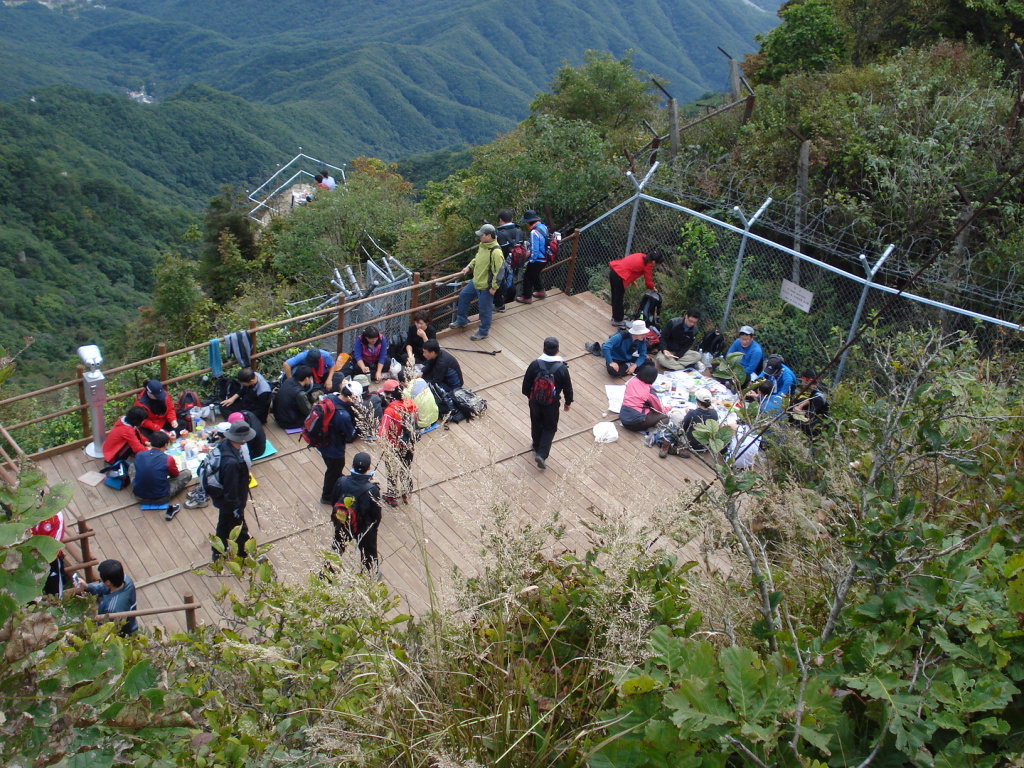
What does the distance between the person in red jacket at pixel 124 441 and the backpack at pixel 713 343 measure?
20.6 ft

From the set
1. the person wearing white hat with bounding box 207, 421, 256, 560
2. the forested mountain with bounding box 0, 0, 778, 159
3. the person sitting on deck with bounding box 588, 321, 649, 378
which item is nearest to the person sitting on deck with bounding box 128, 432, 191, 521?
the person wearing white hat with bounding box 207, 421, 256, 560

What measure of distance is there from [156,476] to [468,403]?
3.11m

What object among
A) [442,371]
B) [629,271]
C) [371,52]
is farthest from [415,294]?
[371,52]

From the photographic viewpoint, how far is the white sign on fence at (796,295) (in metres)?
8.45

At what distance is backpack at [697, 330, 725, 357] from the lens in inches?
361

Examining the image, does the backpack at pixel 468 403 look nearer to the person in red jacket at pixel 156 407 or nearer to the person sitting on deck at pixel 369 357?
the person sitting on deck at pixel 369 357

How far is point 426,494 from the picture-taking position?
7184 millimetres

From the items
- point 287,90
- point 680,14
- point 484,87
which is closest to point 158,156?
point 287,90

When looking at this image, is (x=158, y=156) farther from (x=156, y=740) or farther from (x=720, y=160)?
(x=156, y=740)

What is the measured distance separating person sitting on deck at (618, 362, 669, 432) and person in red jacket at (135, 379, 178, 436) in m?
4.76

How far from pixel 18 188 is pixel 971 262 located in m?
60.1

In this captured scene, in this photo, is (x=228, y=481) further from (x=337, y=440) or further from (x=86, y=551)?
(x=86, y=551)

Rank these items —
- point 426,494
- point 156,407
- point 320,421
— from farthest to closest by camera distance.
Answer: point 156,407 < point 426,494 < point 320,421

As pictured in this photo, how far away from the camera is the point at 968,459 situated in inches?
109
